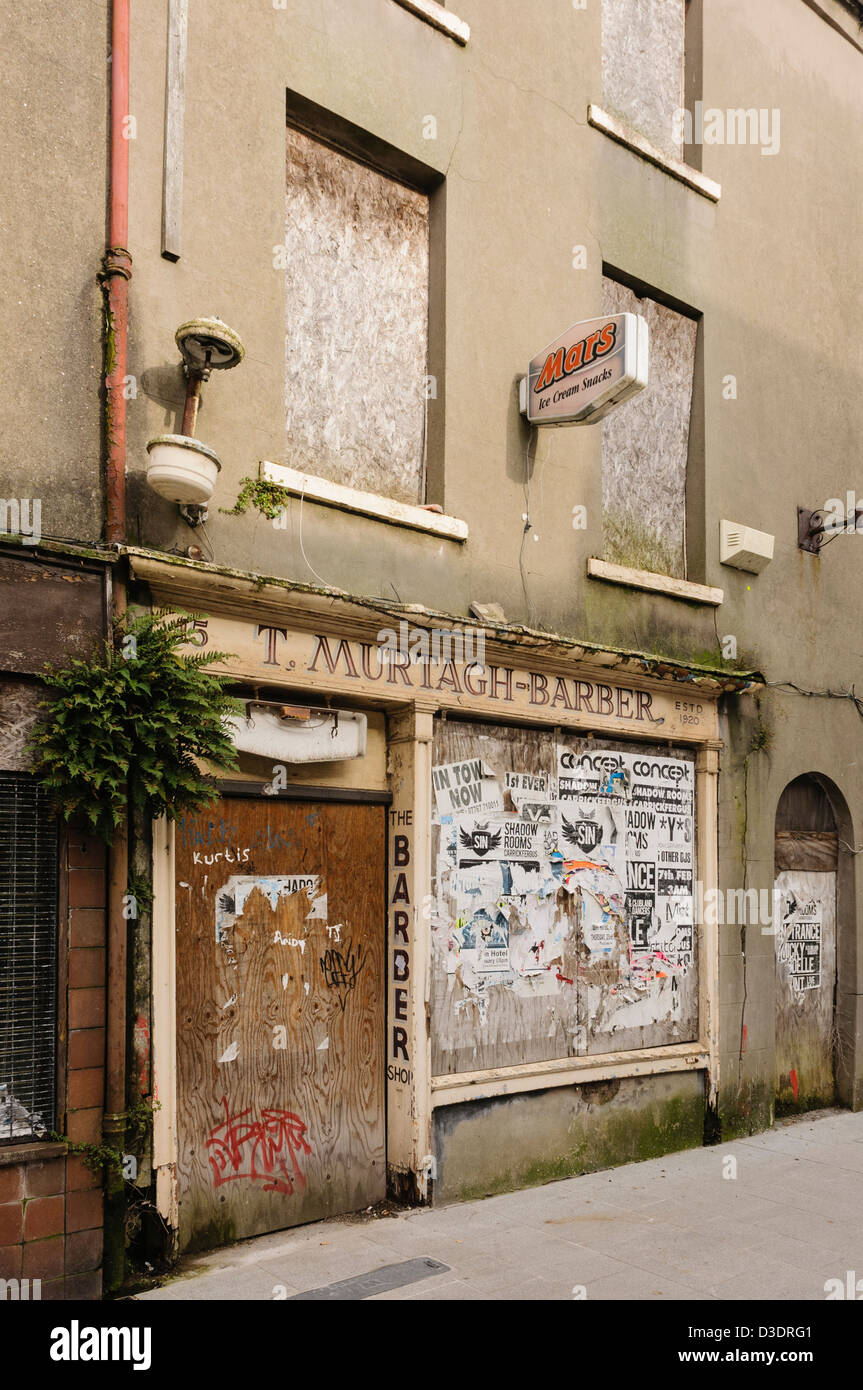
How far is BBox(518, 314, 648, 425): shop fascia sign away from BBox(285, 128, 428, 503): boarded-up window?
791mm

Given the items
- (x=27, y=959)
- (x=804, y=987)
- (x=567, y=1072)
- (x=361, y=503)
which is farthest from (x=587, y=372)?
(x=804, y=987)

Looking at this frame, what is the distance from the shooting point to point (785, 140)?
9.58 meters

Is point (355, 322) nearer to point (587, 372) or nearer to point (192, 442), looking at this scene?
point (587, 372)

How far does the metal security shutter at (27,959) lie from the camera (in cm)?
473

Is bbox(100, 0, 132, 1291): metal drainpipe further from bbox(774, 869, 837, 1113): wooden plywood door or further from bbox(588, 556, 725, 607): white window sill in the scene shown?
bbox(774, 869, 837, 1113): wooden plywood door

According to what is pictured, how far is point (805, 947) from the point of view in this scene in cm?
936

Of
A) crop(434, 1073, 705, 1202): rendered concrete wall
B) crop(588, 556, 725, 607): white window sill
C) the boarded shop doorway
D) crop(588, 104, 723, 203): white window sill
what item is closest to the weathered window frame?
crop(588, 556, 725, 607): white window sill

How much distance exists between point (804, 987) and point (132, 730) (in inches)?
272

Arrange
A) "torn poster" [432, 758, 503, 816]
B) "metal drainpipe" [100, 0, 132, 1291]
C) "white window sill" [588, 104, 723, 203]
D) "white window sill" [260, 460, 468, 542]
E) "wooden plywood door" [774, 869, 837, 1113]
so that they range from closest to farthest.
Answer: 1. "metal drainpipe" [100, 0, 132, 1291]
2. "white window sill" [260, 460, 468, 542]
3. "torn poster" [432, 758, 503, 816]
4. "white window sill" [588, 104, 723, 203]
5. "wooden plywood door" [774, 869, 837, 1113]

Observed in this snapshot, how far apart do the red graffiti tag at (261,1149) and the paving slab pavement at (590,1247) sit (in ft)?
1.00

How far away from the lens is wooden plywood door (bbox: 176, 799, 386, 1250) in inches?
220

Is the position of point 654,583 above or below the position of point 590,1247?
above

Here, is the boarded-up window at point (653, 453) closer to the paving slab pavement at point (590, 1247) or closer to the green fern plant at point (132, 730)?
the green fern plant at point (132, 730)

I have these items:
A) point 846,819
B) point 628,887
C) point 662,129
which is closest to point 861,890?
point 846,819
